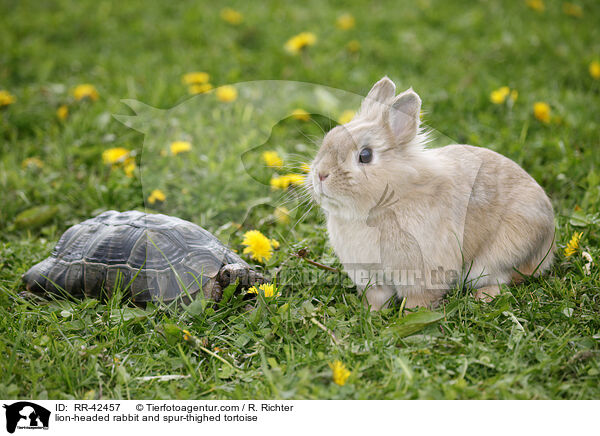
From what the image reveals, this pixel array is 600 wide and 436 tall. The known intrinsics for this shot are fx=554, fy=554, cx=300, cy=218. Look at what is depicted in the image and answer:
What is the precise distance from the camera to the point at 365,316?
2.58 meters

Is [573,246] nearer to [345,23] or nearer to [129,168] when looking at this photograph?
[129,168]

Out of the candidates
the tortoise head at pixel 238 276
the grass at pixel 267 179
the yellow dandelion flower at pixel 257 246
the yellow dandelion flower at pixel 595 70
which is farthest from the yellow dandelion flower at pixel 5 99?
the yellow dandelion flower at pixel 595 70

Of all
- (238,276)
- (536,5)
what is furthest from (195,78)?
(536,5)

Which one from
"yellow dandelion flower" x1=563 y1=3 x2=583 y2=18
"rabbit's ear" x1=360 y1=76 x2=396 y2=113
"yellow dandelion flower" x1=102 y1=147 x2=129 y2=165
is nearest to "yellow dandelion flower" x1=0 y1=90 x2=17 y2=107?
"yellow dandelion flower" x1=102 y1=147 x2=129 y2=165

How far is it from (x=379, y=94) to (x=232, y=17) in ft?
14.5

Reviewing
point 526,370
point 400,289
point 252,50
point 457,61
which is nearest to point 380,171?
point 400,289

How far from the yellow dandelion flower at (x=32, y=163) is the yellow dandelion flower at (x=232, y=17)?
3.09 metres

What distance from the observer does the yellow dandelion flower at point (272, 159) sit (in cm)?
389

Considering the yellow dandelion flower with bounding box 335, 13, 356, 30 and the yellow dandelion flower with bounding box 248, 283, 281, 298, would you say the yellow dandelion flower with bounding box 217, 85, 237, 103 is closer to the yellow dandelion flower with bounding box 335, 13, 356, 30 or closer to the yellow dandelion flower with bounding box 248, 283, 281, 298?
the yellow dandelion flower with bounding box 335, 13, 356, 30
